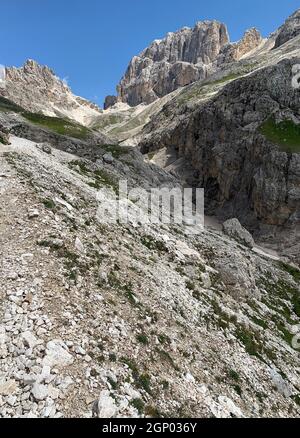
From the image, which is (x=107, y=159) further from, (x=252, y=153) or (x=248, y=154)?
(x=248, y=154)

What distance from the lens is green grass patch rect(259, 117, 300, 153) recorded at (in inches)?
2873

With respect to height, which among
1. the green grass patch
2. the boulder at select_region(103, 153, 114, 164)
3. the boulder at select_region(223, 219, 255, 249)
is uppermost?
the green grass patch

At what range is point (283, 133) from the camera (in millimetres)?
76625

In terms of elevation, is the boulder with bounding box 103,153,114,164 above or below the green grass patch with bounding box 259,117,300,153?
below

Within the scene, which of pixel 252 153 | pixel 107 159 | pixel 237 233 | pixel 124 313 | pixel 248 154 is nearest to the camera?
pixel 124 313

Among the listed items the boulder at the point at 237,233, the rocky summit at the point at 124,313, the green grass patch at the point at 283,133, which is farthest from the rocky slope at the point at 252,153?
the rocky summit at the point at 124,313

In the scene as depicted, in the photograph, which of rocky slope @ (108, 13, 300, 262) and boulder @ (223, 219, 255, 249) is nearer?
boulder @ (223, 219, 255, 249)

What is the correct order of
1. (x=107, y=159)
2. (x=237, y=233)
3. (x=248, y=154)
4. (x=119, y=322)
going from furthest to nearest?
(x=248, y=154) → (x=107, y=159) → (x=237, y=233) → (x=119, y=322)

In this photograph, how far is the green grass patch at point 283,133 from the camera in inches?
2873

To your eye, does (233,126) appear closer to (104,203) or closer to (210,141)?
(210,141)

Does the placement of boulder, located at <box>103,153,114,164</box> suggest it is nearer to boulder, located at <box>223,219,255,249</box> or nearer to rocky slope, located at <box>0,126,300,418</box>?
boulder, located at <box>223,219,255,249</box>

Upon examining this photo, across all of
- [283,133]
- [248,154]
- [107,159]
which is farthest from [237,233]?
[283,133]

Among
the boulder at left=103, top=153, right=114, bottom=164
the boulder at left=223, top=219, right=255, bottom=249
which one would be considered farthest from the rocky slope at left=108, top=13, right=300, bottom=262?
the boulder at left=103, top=153, right=114, bottom=164

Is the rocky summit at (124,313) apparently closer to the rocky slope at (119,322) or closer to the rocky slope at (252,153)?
the rocky slope at (119,322)
